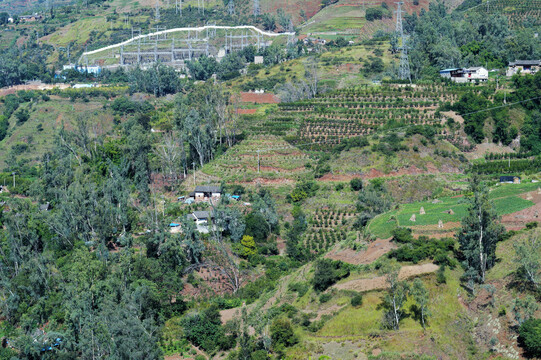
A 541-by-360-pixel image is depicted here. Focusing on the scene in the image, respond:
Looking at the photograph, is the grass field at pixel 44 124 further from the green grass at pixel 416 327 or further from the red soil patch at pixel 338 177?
the green grass at pixel 416 327

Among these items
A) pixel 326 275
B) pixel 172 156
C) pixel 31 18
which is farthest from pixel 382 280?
pixel 31 18

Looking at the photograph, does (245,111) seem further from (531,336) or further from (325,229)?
(531,336)

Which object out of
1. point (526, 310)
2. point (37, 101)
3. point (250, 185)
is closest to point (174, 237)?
point (250, 185)

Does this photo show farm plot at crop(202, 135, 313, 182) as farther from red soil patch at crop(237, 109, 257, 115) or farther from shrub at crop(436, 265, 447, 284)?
shrub at crop(436, 265, 447, 284)

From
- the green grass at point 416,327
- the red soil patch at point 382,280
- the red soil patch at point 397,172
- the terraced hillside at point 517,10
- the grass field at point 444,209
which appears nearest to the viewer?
the green grass at point 416,327

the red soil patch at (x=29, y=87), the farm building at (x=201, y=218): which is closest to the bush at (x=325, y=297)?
the farm building at (x=201, y=218)

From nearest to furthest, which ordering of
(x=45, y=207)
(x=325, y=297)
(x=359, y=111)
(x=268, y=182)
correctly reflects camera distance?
(x=325, y=297)
(x=268, y=182)
(x=45, y=207)
(x=359, y=111)
